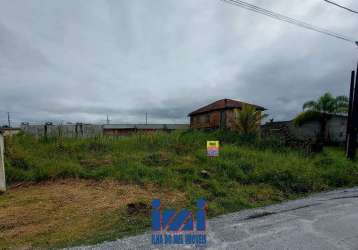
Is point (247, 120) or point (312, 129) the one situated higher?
point (247, 120)

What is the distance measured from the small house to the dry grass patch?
14.0 metres

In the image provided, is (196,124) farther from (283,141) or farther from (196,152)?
(196,152)

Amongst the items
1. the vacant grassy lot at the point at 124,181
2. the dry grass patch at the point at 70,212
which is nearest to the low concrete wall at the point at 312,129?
the vacant grassy lot at the point at 124,181

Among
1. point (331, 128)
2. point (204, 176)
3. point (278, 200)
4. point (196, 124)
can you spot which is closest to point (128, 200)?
point (204, 176)

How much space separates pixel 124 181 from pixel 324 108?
18.2 m

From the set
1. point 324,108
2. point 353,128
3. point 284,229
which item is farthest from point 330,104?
point 284,229

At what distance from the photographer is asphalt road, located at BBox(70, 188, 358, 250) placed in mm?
2654

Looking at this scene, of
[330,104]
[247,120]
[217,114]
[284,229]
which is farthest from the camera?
[217,114]

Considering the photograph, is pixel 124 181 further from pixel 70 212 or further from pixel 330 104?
pixel 330 104

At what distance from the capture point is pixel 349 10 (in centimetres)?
611

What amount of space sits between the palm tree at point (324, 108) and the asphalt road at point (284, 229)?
14.9 metres

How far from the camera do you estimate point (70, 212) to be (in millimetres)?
3756

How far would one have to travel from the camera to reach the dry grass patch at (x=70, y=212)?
2961mm

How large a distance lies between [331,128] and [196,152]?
14.3 m
